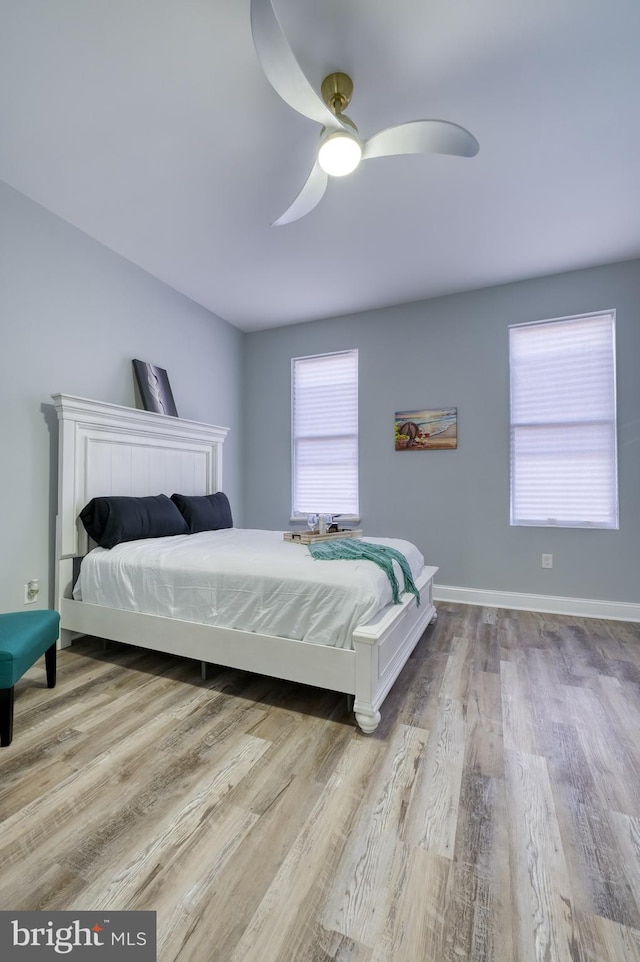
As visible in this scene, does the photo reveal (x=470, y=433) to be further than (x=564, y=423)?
Yes

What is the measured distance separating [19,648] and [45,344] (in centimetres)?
189

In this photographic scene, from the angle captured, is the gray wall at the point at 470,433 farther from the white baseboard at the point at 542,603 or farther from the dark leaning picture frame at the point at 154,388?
the dark leaning picture frame at the point at 154,388

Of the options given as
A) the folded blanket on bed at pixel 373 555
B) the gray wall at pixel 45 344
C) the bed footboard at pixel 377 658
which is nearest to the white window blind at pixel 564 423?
the folded blanket on bed at pixel 373 555

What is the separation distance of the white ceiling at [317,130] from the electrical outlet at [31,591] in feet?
7.72

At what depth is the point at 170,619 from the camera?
2.20 metres

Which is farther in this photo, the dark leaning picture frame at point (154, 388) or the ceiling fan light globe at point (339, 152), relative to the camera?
the dark leaning picture frame at point (154, 388)

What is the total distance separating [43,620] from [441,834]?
189cm

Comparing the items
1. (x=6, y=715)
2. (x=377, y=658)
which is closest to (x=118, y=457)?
(x=6, y=715)

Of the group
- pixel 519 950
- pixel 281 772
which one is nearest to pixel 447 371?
pixel 281 772

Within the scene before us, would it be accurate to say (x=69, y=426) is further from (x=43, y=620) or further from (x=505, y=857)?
(x=505, y=857)

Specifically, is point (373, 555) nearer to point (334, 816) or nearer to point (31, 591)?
point (334, 816)

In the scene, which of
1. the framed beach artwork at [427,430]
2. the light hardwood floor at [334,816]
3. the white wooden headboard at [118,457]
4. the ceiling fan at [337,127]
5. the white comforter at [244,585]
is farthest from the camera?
the framed beach artwork at [427,430]

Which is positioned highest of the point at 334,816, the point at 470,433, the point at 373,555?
the point at 470,433

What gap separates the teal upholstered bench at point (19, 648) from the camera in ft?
5.28
